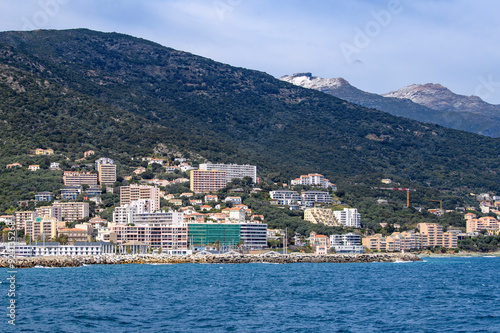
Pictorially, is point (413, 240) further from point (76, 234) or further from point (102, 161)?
point (102, 161)

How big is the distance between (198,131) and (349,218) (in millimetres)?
66345

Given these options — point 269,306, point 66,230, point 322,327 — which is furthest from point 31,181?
point 322,327

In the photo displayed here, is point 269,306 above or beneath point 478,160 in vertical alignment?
beneath

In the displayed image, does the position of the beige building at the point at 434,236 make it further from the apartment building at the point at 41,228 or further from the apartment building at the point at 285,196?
the apartment building at the point at 41,228

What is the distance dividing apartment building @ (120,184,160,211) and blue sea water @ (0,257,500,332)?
45538 mm

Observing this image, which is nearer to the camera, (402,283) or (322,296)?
(322,296)

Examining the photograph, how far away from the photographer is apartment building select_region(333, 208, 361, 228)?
113750 millimetres

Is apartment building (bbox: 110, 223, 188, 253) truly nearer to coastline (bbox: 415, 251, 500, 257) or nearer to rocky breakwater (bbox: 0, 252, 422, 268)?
rocky breakwater (bbox: 0, 252, 422, 268)

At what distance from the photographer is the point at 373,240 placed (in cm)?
10406

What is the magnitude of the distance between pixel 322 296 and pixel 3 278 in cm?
2444

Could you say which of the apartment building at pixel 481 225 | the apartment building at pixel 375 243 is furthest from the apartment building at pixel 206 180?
the apartment building at pixel 481 225

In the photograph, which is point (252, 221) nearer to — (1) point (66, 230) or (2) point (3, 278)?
(1) point (66, 230)

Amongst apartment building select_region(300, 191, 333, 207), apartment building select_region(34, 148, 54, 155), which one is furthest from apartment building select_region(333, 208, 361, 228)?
apartment building select_region(34, 148, 54, 155)

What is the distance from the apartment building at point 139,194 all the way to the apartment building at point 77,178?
9939 mm
